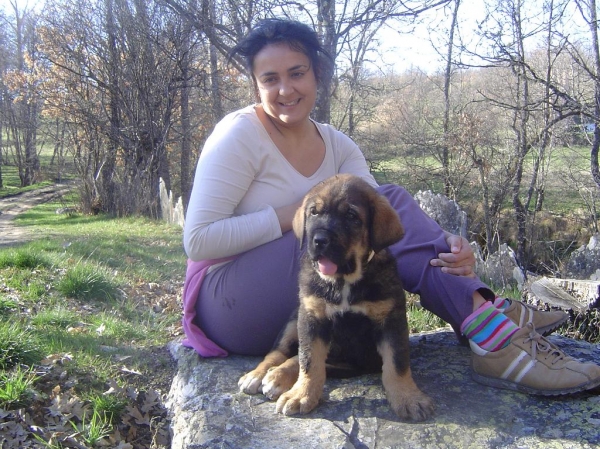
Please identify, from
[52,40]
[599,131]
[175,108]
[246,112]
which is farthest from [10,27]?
[246,112]

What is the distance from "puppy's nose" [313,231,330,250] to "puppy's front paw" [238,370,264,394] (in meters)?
0.83

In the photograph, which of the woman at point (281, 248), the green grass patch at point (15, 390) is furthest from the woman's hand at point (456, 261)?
the green grass patch at point (15, 390)

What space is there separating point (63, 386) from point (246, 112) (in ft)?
6.89

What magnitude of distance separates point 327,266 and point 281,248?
66cm

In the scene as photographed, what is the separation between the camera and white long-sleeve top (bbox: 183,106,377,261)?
317cm

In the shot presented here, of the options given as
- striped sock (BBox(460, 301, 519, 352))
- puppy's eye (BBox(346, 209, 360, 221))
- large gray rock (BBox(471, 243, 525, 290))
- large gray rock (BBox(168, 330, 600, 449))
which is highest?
puppy's eye (BBox(346, 209, 360, 221))

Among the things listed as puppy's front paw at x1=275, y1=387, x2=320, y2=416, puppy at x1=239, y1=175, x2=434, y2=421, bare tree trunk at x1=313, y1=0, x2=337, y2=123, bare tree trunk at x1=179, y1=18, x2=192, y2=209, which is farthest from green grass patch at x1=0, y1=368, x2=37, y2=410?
bare tree trunk at x1=179, y1=18, x2=192, y2=209

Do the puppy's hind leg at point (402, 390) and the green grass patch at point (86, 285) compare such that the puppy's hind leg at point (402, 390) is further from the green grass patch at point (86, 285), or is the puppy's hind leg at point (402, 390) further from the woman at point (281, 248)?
the green grass patch at point (86, 285)

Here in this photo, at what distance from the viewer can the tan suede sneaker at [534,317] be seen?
3.15 m

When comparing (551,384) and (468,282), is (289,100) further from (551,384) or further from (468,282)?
(551,384)

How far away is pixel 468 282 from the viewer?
2797 mm

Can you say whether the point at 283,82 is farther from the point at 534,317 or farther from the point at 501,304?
the point at 534,317

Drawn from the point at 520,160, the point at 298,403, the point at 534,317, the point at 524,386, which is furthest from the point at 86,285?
the point at 520,160

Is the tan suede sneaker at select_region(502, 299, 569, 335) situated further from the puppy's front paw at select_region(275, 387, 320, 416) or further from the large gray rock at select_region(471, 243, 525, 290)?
the large gray rock at select_region(471, 243, 525, 290)
